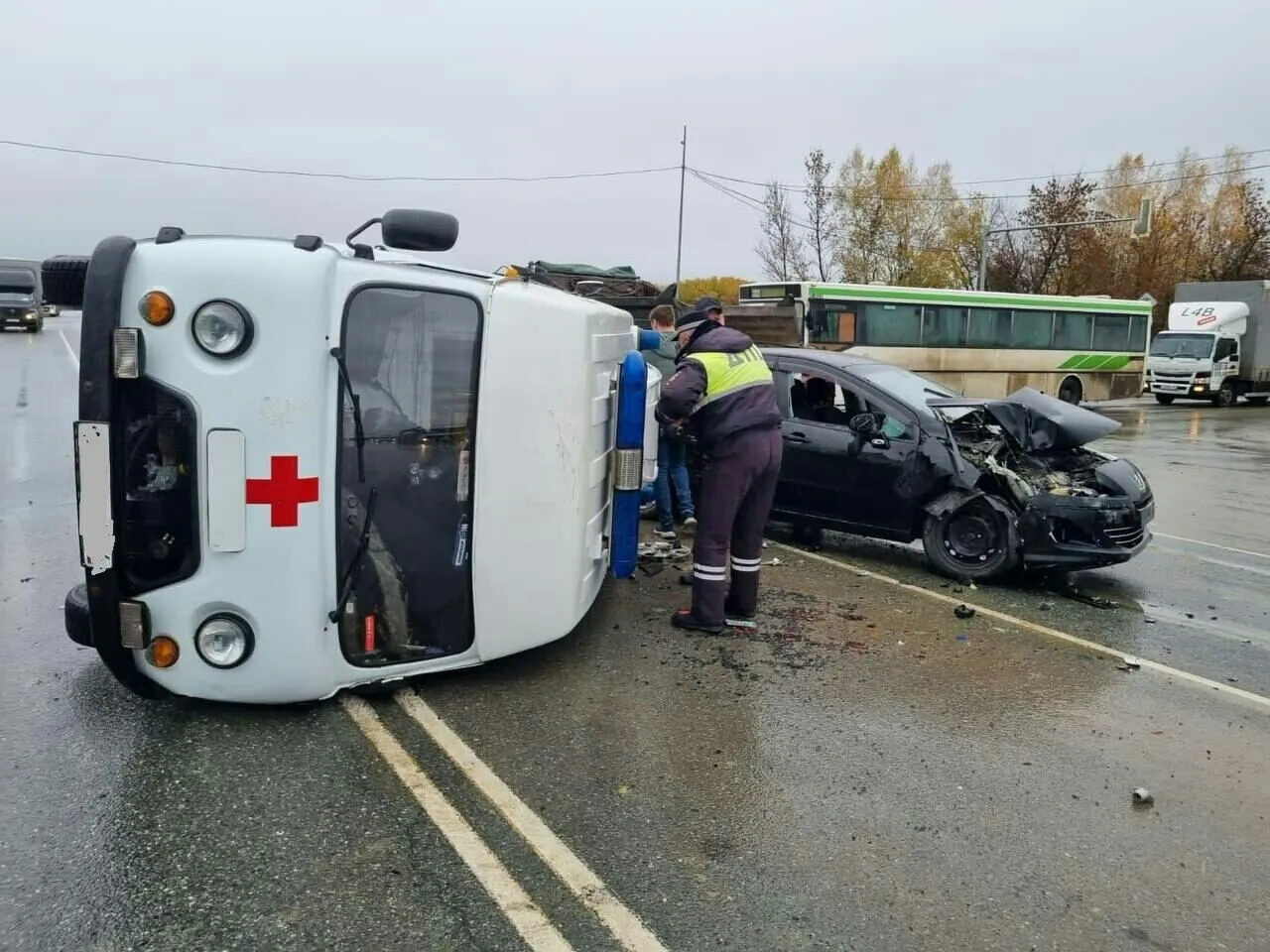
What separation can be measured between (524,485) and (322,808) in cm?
151

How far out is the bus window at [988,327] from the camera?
22.6 meters

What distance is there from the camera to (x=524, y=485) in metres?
4.09

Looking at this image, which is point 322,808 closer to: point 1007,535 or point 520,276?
point 520,276

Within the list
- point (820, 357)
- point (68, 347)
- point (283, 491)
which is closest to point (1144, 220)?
point (820, 357)

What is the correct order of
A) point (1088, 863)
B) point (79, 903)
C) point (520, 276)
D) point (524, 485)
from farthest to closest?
point (520, 276) → point (524, 485) → point (1088, 863) → point (79, 903)

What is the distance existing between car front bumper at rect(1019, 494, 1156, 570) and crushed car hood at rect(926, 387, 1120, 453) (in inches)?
24.2

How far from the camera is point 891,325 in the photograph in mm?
Answer: 21125

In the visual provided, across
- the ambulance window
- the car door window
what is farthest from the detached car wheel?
the ambulance window

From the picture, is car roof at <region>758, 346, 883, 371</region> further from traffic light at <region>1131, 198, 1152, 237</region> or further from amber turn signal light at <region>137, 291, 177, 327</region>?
traffic light at <region>1131, 198, 1152, 237</region>

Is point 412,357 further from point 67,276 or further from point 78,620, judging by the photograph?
point 78,620

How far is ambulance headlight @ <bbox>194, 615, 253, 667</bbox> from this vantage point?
365cm

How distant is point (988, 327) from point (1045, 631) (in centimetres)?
1886

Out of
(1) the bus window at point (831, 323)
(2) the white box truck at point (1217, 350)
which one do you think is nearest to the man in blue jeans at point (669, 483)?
(1) the bus window at point (831, 323)

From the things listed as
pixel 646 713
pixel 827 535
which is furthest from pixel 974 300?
pixel 646 713
